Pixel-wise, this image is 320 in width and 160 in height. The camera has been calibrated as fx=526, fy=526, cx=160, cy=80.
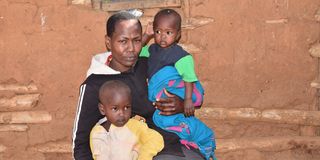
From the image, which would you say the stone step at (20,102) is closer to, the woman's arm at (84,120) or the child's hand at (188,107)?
the woman's arm at (84,120)

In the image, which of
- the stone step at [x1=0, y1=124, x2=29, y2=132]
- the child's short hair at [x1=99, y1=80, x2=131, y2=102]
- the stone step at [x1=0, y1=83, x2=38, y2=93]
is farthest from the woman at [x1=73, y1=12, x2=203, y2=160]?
the stone step at [x1=0, y1=124, x2=29, y2=132]

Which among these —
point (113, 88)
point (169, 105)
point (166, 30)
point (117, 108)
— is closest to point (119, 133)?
point (117, 108)

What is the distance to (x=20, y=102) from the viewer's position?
14.5ft

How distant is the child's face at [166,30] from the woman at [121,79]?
0.84 ft

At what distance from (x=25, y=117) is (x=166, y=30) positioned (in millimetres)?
1758

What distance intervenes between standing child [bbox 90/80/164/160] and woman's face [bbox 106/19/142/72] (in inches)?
7.0

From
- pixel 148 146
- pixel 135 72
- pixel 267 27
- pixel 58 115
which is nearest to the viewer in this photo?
pixel 148 146

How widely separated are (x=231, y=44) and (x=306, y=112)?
2.75 feet

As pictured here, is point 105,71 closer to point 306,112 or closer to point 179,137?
point 179,137

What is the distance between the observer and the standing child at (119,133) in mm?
2816

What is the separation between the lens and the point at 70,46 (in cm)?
427

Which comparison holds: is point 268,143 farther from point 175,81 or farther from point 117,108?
point 117,108

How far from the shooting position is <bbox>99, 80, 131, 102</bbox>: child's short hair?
280 centimetres

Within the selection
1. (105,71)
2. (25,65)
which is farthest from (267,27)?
(25,65)
